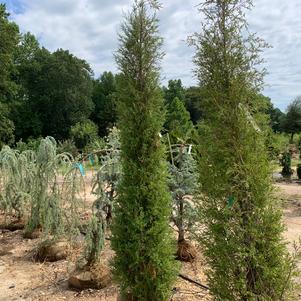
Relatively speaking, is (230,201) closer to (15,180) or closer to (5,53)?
(15,180)

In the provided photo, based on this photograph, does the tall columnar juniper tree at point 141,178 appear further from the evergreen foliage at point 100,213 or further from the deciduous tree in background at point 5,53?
the deciduous tree in background at point 5,53

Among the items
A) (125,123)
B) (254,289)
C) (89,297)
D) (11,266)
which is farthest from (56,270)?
(254,289)

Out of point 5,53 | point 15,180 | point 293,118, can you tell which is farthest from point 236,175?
point 293,118

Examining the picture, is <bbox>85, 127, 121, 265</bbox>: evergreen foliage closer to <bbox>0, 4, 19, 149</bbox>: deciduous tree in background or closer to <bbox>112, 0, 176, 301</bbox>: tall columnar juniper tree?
<bbox>112, 0, 176, 301</bbox>: tall columnar juniper tree

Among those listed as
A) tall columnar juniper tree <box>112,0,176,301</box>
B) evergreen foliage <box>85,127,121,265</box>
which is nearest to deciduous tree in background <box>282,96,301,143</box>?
evergreen foliage <box>85,127,121,265</box>

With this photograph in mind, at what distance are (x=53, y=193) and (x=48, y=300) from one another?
7.24 ft

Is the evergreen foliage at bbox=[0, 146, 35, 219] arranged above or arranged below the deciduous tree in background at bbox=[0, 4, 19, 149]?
below

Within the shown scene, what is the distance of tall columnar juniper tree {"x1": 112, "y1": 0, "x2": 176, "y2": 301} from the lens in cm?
385

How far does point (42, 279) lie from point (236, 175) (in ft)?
12.7

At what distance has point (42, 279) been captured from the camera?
5660mm

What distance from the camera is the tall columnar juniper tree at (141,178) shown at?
3.85 metres

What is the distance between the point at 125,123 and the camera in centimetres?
392

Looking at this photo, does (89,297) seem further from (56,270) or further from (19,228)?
(19,228)

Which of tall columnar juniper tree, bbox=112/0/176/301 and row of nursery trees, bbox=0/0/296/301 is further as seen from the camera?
tall columnar juniper tree, bbox=112/0/176/301
